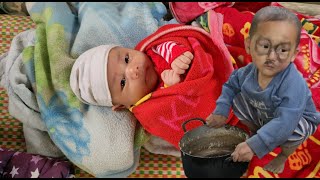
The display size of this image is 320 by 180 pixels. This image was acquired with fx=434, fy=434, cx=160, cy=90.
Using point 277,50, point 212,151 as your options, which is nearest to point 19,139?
point 212,151

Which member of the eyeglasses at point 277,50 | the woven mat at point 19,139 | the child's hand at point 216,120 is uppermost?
the eyeglasses at point 277,50

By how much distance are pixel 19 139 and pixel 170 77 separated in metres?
0.37

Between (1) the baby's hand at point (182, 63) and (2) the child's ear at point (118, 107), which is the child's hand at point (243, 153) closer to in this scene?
(1) the baby's hand at point (182, 63)

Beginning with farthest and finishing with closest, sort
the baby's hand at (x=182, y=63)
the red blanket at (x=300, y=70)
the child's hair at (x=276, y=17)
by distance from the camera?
1. the baby's hand at (x=182, y=63)
2. the red blanket at (x=300, y=70)
3. the child's hair at (x=276, y=17)

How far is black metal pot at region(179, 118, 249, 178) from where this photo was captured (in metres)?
0.43

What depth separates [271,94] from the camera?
1.29 ft

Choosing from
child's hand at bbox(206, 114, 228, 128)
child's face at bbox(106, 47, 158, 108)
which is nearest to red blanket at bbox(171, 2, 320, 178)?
child's hand at bbox(206, 114, 228, 128)

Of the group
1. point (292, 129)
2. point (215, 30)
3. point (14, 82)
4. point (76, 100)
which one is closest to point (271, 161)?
point (292, 129)

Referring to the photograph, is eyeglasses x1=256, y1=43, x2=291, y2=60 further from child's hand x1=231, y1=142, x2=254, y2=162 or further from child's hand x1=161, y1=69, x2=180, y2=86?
child's hand x1=161, y1=69, x2=180, y2=86

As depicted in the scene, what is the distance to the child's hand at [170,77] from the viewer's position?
0.61 m

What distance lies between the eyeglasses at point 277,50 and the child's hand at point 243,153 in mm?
95

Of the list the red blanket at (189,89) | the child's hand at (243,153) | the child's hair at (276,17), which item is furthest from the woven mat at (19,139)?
the child's hair at (276,17)

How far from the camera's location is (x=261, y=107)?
0.41 m

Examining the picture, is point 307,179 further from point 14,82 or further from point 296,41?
point 14,82
